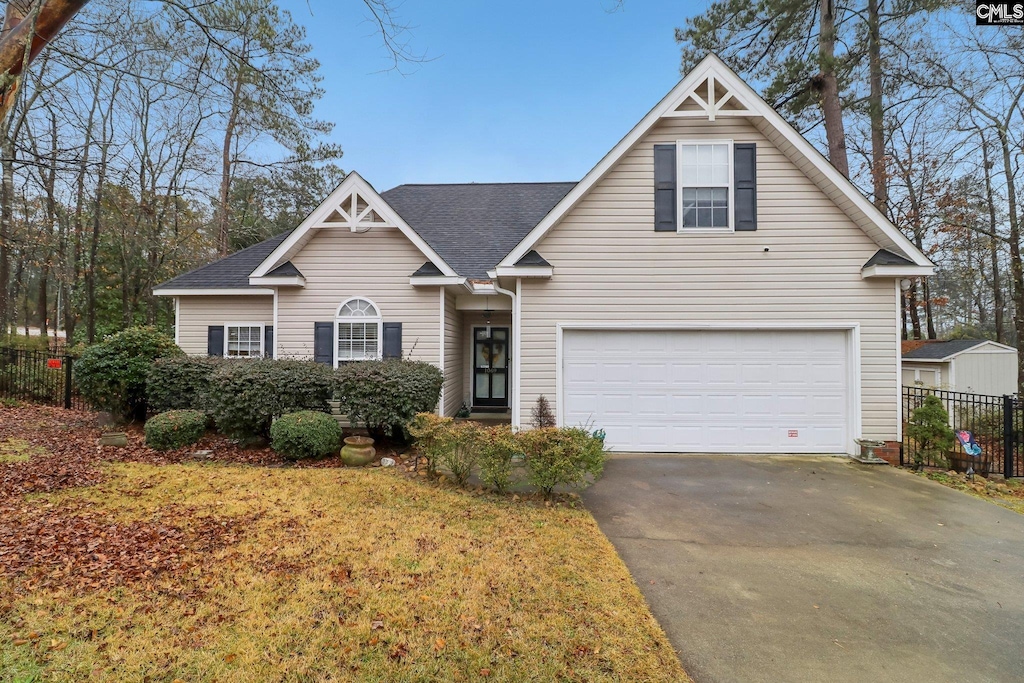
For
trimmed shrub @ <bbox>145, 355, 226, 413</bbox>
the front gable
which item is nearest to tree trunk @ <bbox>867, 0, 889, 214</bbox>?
the front gable

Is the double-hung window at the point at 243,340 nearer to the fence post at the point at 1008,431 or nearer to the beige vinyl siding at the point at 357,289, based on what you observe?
the beige vinyl siding at the point at 357,289

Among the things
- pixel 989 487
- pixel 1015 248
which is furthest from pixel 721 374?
pixel 1015 248

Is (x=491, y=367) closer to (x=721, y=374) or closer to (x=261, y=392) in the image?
(x=261, y=392)

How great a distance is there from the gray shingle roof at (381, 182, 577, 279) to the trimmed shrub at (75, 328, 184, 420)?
6.21m

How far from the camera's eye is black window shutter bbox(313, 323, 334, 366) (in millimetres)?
9453

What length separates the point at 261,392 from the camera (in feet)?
24.9

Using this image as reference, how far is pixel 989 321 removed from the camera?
87.0 feet

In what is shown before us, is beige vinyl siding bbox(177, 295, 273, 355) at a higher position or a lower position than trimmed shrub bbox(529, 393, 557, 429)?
higher

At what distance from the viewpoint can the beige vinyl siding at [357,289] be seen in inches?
375

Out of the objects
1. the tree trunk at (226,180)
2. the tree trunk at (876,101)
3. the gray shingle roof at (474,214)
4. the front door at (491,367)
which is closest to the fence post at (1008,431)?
the gray shingle roof at (474,214)

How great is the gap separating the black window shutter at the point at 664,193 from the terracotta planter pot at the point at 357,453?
636 centimetres

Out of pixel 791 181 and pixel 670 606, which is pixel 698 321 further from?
pixel 670 606

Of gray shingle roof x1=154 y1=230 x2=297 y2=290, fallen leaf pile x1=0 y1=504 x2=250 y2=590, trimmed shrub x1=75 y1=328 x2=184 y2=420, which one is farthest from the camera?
gray shingle roof x1=154 y1=230 x2=297 y2=290

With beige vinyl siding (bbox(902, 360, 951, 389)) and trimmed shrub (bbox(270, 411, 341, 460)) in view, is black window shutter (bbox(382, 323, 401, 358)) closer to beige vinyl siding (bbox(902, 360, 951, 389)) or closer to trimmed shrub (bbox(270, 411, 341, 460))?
trimmed shrub (bbox(270, 411, 341, 460))
